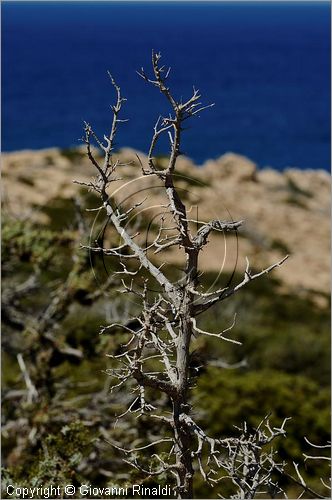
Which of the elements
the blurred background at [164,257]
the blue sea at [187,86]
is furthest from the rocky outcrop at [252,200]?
the blue sea at [187,86]

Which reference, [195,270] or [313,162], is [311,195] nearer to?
[313,162]

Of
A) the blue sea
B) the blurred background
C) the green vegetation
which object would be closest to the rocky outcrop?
the blurred background

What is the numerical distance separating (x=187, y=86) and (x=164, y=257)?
140 feet

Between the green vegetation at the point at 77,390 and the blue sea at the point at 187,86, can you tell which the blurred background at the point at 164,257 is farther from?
the blue sea at the point at 187,86

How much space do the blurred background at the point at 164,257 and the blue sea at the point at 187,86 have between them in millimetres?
324

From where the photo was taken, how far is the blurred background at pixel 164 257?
648 cm

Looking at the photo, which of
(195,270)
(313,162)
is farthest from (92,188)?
(313,162)

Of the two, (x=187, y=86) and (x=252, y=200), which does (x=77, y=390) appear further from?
(x=187, y=86)

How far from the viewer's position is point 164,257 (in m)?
17.3

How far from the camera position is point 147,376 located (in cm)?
275

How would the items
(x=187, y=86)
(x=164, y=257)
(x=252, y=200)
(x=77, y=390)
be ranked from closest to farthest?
(x=77, y=390) → (x=164, y=257) → (x=252, y=200) → (x=187, y=86)

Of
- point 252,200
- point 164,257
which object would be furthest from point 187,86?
point 164,257

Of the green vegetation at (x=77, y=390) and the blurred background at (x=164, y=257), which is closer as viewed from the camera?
the green vegetation at (x=77, y=390)

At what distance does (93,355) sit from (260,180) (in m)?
39.6
